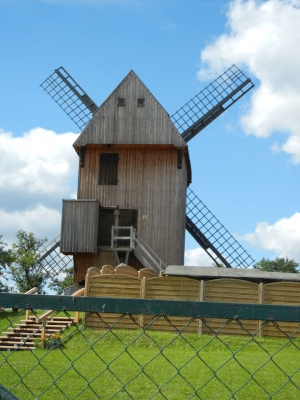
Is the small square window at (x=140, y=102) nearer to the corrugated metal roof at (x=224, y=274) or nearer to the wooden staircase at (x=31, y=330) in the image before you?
the corrugated metal roof at (x=224, y=274)

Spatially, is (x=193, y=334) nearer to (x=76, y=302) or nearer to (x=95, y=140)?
(x=95, y=140)

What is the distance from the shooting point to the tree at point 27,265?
37.1 metres

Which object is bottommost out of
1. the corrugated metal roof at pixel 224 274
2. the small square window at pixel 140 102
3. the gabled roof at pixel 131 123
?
Answer: the corrugated metal roof at pixel 224 274

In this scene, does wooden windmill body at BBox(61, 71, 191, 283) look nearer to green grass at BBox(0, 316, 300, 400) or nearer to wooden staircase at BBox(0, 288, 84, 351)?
wooden staircase at BBox(0, 288, 84, 351)

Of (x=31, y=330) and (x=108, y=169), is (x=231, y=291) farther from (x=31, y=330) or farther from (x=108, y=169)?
(x=108, y=169)

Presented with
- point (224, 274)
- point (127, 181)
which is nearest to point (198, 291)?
point (224, 274)

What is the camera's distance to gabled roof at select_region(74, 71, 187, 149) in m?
28.2

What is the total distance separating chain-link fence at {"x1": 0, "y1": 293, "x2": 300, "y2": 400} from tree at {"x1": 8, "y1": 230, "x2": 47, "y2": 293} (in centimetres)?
1275

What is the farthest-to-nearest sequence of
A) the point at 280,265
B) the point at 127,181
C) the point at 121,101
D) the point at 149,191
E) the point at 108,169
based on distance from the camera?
the point at 280,265
the point at 121,101
the point at 108,169
the point at 127,181
the point at 149,191

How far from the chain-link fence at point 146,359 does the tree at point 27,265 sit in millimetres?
12746

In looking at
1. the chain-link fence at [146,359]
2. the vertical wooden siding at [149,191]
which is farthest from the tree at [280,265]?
the chain-link fence at [146,359]

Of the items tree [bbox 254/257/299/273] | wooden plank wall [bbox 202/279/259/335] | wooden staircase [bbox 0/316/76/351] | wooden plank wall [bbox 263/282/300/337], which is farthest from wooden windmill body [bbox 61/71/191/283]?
tree [bbox 254/257/299/273]

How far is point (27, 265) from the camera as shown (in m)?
37.1

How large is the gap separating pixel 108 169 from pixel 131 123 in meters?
2.26
